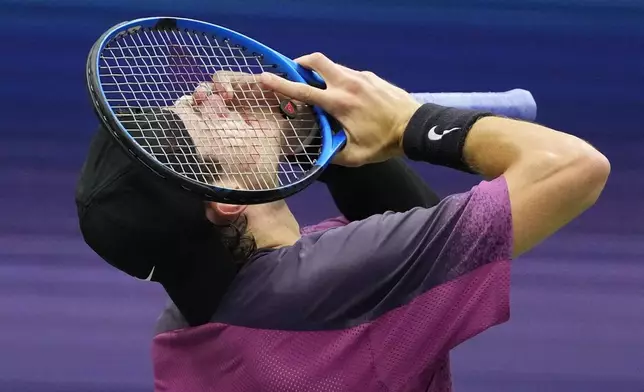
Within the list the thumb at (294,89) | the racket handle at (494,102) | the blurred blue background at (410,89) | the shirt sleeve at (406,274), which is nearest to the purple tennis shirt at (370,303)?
the shirt sleeve at (406,274)

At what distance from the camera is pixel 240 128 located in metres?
0.95

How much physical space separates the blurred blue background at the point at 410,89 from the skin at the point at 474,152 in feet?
3.02

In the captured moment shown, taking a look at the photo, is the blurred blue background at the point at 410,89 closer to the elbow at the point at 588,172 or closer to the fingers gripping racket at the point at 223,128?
the fingers gripping racket at the point at 223,128

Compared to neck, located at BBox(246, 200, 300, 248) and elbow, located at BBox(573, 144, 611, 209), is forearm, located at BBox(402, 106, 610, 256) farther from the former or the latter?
neck, located at BBox(246, 200, 300, 248)

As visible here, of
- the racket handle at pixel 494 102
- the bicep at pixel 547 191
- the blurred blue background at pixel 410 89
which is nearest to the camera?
the bicep at pixel 547 191

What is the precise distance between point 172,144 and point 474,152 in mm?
273

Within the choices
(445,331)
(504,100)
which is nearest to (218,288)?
(445,331)

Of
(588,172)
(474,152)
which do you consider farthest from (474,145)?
(588,172)

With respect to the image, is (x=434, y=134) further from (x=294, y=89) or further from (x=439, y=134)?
(x=294, y=89)

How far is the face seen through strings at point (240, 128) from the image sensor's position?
3.01 feet

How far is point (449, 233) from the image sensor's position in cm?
83

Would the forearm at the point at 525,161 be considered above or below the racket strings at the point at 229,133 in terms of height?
above

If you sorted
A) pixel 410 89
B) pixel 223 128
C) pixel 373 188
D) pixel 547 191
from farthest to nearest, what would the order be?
pixel 410 89 < pixel 373 188 < pixel 223 128 < pixel 547 191

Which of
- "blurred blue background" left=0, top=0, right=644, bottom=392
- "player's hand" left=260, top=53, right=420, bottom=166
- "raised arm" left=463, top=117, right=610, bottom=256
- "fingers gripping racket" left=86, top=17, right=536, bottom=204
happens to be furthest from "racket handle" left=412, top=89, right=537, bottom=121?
"blurred blue background" left=0, top=0, right=644, bottom=392
